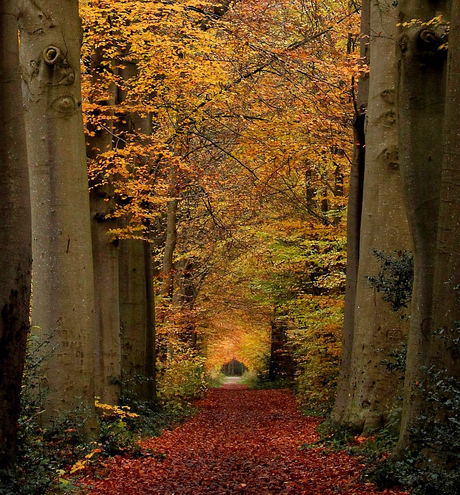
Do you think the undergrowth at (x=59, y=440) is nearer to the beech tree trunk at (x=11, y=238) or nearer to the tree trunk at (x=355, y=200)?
the beech tree trunk at (x=11, y=238)

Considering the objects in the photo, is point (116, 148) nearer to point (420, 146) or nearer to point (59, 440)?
point (59, 440)

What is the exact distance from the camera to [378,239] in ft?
32.3

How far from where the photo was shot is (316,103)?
40.8ft

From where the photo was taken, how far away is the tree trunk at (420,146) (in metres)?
6.59

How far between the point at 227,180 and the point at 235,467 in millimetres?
12250

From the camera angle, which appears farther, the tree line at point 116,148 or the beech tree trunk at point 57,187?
the beech tree trunk at point 57,187

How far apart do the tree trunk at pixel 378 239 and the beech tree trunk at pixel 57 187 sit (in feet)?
14.4

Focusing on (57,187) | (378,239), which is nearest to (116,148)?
(57,187)

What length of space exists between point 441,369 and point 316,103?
8064mm

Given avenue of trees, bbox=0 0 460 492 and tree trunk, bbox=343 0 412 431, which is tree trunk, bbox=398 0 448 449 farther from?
tree trunk, bbox=343 0 412 431

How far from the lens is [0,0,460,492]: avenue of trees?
538 centimetres

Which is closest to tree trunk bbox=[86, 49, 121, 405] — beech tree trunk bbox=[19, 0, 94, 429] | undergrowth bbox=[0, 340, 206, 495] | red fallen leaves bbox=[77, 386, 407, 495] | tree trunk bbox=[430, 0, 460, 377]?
undergrowth bbox=[0, 340, 206, 495]

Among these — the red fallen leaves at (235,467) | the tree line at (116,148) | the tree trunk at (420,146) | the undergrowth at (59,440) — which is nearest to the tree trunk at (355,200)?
the tree line at (116,148)

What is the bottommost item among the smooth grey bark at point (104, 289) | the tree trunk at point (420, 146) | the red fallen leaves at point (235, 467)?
the red fallen leaves at point (235, 467)
